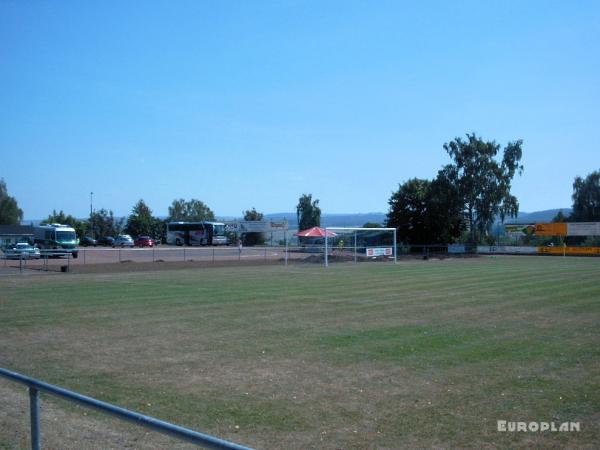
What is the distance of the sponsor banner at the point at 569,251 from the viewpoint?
61281 mm

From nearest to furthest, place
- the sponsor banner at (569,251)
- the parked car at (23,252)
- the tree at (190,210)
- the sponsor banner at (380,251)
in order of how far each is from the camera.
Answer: the parked car at (23,252), the sponsor banner at (380,251), the sponsor banner at (569,251), the tree at (190,210)

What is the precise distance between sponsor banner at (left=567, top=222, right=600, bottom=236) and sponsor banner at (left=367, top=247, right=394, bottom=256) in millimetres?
25376

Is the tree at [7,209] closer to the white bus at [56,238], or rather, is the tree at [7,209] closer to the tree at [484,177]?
the white bus at [56,238]

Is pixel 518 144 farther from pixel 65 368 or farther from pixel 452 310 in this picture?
pixel 65 368

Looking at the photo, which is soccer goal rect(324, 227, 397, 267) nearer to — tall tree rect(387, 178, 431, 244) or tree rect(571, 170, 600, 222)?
tall tree rect(387, 178, 431, 244)

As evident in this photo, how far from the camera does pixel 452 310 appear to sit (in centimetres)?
1712

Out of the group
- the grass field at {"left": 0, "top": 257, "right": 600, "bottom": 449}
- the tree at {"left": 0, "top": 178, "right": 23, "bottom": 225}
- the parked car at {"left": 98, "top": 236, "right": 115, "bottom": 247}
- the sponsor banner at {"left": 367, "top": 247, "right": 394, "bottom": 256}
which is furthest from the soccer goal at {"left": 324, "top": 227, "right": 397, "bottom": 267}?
the tree at {"left": 0, "top": 178, "right": 23, "bottom": 225}

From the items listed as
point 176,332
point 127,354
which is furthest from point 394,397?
point 176,332

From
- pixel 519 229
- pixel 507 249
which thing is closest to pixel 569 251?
pixel 507 249

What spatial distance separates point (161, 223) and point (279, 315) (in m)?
101

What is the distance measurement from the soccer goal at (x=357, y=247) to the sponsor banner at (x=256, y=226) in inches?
1334

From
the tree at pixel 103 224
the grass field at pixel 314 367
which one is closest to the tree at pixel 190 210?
the tree at pixel 103 224

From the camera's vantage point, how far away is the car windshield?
2420 inches

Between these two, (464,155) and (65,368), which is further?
(464,155)
